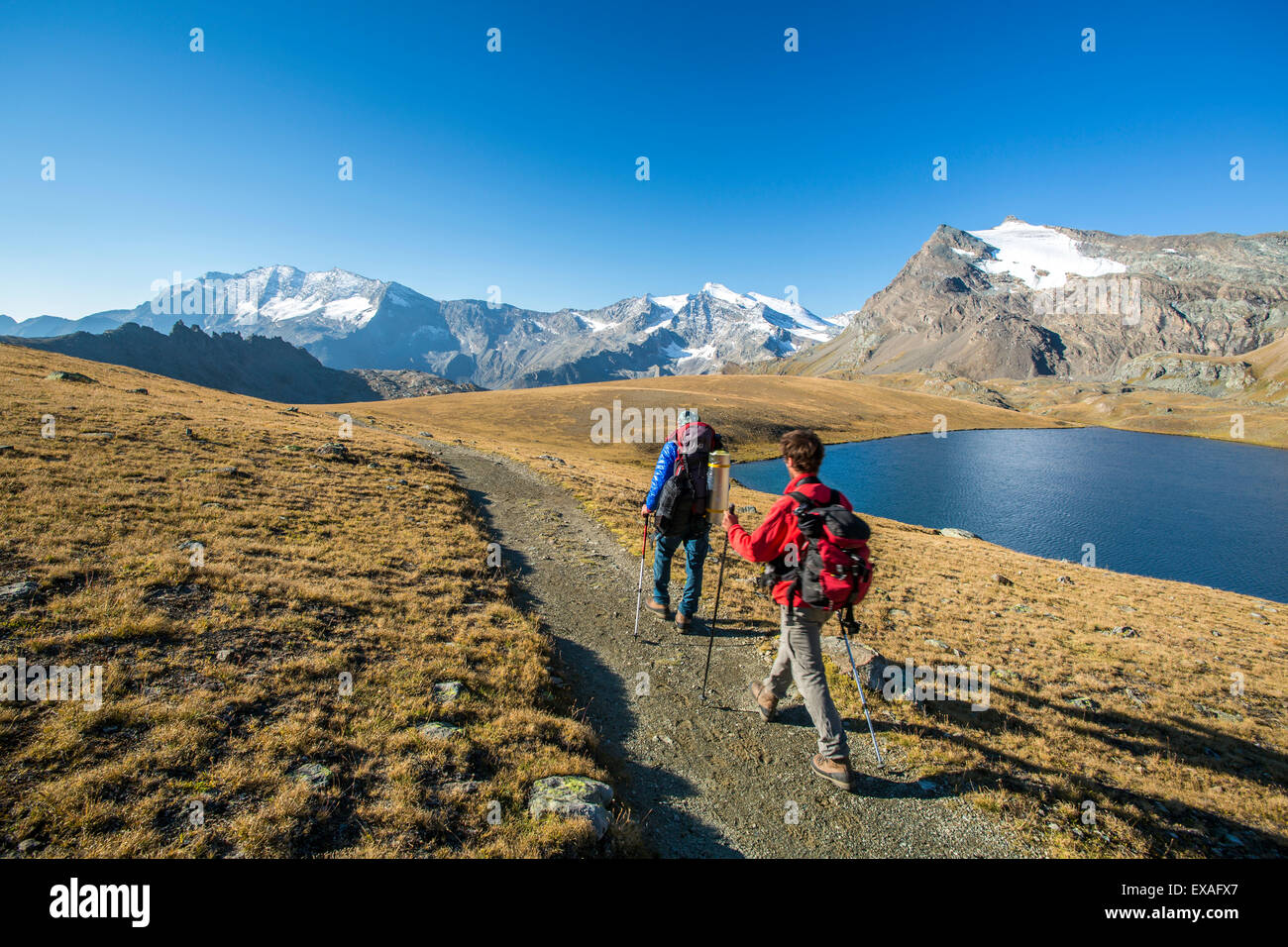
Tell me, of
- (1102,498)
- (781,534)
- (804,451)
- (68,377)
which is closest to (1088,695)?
(781,534)

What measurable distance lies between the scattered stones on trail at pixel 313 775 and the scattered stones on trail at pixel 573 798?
2546 millimetres

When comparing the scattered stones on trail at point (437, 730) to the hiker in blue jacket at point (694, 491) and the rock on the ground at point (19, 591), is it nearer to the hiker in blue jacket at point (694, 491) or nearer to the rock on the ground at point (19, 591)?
the hiker in blue jacket at point (694, 491)

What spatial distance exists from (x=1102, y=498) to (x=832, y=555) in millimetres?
89785

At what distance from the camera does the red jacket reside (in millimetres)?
6992

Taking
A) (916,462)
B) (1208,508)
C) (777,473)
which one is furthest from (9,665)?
(916,462)

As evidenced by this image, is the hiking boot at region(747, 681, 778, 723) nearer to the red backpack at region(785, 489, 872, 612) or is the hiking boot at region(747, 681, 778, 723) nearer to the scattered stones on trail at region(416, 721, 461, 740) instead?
the red backpack at region(785, 489, 872, 612)

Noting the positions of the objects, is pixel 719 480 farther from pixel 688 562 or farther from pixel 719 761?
pixel 719 761

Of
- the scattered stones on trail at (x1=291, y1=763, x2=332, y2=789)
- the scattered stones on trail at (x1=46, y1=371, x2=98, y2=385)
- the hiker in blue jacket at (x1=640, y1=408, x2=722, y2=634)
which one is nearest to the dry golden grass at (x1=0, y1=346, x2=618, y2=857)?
the scattered stones on trail at (x1=291, y1=763, x2=332, y2=789)

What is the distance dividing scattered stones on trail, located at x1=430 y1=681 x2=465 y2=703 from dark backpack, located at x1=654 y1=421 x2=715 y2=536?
5205 millimetres

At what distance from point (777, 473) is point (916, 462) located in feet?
127

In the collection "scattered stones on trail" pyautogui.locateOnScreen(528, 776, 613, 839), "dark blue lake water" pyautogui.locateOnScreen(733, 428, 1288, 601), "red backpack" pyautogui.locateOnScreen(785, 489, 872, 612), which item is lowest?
"dark blue lake water" pyautogui.locateOnScreen(733, 428, 1288, 601)

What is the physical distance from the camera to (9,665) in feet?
23.5
